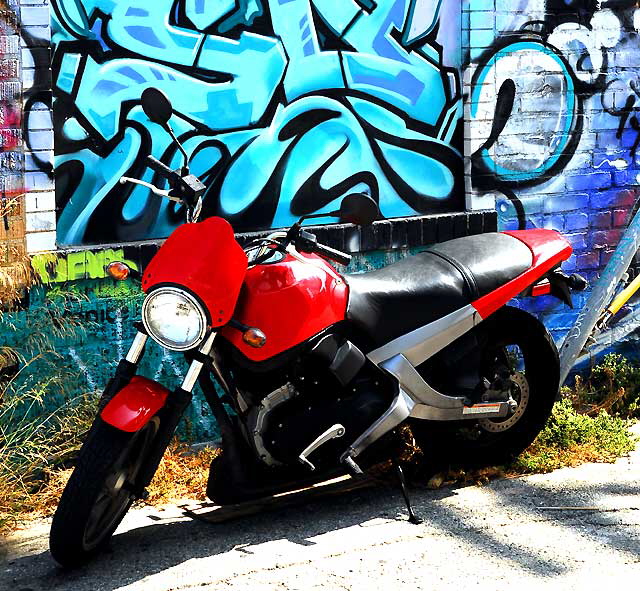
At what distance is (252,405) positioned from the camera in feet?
13.7

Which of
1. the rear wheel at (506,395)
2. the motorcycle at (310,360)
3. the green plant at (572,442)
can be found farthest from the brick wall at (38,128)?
the green plant at (572,442)

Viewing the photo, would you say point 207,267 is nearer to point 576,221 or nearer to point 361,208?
point 361,208

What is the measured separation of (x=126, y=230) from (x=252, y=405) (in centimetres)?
153

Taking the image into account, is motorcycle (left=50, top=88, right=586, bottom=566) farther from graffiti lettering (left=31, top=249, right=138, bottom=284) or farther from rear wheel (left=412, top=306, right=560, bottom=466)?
graffiti lettering (left=31, top=249, right=138, bottom=284)

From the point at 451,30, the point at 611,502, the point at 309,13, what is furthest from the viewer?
the point at 451,30

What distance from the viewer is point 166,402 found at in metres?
3.92

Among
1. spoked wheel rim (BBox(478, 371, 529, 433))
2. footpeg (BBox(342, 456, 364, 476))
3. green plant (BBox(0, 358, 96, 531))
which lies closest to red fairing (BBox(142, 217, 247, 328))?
footpeg (BBox(342, 456, 364, 476))

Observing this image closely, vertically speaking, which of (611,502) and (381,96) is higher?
(381,96)

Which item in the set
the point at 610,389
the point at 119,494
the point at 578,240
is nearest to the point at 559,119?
the point at 578,240

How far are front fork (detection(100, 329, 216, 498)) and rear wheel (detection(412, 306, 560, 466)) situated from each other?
1.25 meters

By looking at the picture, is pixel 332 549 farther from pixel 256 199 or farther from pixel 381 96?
pixel 381 96

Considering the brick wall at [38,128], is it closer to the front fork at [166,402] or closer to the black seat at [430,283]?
the front fork at [166,402]

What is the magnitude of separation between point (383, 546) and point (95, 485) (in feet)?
3.68

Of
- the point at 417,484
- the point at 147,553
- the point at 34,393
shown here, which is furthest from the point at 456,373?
the point at 34,393
